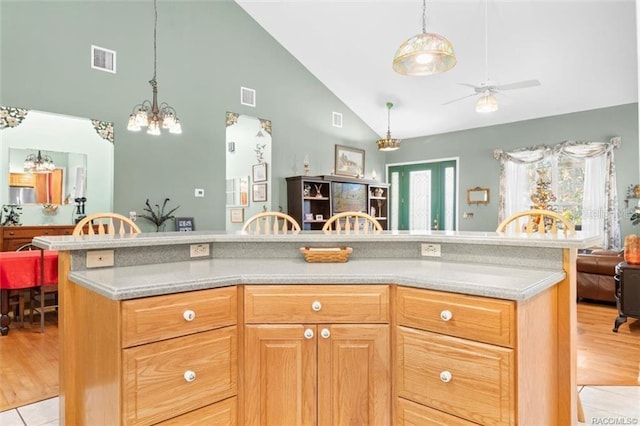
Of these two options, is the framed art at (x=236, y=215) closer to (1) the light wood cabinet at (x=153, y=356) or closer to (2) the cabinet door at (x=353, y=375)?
(1) the light wood cabinet at (x=153, y=356)

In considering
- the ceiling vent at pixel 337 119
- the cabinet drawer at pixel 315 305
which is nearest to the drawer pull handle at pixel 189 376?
the cabinet drawer at pixel 315 305

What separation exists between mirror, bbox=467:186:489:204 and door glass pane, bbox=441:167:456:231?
35 cm

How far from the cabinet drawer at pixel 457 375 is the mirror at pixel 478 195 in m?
6.39

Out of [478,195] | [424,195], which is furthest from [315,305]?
[424,195]

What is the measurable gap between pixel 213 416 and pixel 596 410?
2234mm

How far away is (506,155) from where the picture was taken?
713 centimetres

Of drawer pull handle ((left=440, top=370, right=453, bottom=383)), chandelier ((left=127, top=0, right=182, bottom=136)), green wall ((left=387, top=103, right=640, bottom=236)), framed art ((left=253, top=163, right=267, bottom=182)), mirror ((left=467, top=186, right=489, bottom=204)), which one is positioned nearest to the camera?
drawer pull handle ((left=440, top=370, right=453, bottom=383))

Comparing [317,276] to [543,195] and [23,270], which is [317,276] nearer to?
[23,270]

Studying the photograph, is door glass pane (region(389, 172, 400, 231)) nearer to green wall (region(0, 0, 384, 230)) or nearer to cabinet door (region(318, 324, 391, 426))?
green wall (region(0, 0, 384, 230))

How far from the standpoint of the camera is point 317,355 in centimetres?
173

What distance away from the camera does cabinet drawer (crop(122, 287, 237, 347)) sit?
1.44m

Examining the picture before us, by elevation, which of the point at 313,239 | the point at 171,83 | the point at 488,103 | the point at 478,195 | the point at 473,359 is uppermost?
the point at 171,83

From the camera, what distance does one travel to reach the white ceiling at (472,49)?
4.63m

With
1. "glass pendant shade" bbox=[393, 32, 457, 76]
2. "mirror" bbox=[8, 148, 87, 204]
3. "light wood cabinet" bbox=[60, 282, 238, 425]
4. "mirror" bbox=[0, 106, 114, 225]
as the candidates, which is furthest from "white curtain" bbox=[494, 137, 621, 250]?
"mirror" bbox=[8, 148, 87, 204]
